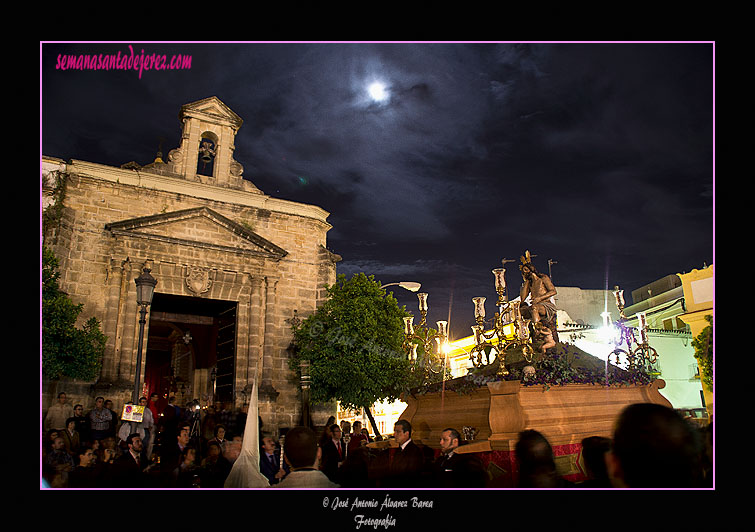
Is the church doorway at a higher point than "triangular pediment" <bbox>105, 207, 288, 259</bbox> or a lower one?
lower

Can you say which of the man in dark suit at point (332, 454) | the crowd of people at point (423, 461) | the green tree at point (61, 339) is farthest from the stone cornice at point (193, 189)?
the man in dark suit at point (332, 454)

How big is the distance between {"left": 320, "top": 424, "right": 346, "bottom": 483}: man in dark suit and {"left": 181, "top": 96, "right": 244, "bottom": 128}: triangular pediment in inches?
585

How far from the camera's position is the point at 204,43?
196 inches

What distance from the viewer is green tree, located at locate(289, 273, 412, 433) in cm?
1675

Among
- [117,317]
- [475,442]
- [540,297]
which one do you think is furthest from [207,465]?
[117,317]

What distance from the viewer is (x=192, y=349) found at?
2378 cm

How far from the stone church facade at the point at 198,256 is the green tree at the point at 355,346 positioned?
1611mm

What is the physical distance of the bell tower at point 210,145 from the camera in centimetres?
1894

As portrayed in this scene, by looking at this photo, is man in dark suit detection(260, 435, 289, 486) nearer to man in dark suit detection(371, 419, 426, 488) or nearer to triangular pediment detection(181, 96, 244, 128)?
man in dark suit detection(371, 419, 426, 488)

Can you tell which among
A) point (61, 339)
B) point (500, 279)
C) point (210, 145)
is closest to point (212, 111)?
point (210, 145)
